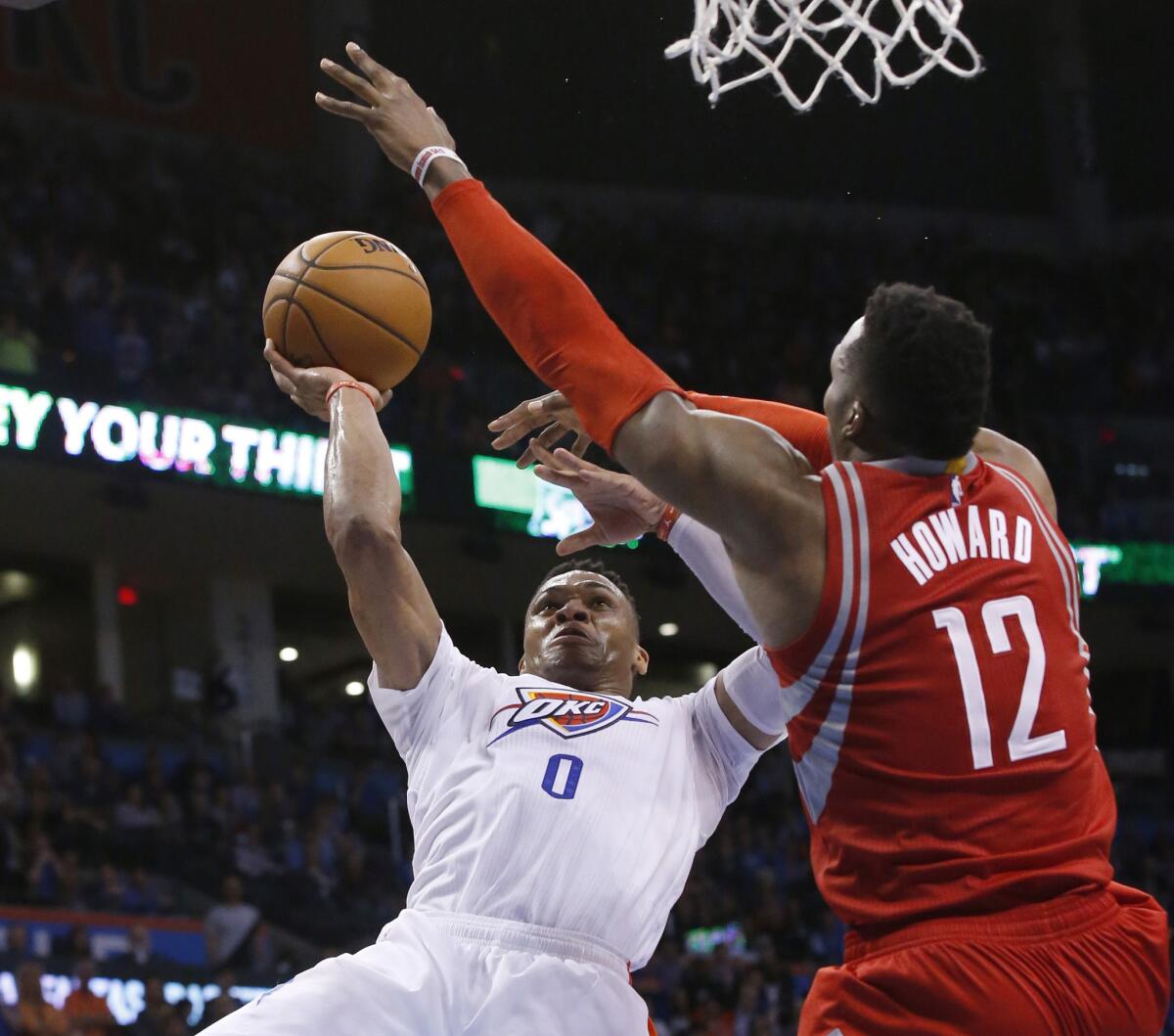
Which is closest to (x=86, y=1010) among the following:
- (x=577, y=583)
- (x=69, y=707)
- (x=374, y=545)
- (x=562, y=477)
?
(x=69, y=707)

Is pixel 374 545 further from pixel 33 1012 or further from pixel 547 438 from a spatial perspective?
pixel 33 1012

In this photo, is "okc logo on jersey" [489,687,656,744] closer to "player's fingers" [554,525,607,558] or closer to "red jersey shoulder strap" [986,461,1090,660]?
"player's fingers" [554,525,607,558]

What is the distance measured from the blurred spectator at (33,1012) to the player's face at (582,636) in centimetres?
653

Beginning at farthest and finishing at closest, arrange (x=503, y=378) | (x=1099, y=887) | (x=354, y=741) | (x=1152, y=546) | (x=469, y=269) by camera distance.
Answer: (x=1152, y=546), (x=503, y=378), (x=354, y=741), (x=469, y=269), (x=1099, y=887)

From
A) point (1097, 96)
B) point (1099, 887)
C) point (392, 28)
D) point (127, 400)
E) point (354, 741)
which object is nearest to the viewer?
point (1099, 887)

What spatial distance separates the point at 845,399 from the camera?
9.45 feet

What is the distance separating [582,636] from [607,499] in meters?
0.84

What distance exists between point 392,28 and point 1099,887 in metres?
21.4

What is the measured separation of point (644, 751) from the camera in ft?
13.5

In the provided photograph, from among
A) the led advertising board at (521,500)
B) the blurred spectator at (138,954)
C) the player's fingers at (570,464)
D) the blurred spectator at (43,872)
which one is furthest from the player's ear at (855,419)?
the led advertising board at (521,500)

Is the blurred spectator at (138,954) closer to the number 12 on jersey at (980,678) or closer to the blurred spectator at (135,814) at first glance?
the blurred spectator at (135,814)

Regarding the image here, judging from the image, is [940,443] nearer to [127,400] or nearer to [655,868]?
[655,868]

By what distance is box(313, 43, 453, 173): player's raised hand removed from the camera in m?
3.33

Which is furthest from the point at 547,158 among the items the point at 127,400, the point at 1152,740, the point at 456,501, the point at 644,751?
the point at 644,751
